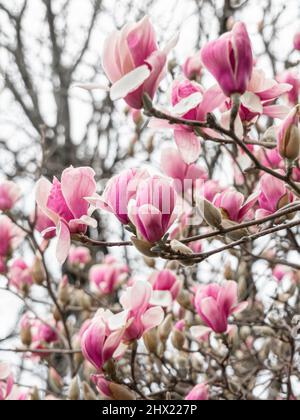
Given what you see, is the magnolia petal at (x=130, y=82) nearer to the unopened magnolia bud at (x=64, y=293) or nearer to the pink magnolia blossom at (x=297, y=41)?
the pink magnolia blossom at (x=297, y=41)

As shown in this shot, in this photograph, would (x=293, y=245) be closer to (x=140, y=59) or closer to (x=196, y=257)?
(x=196, y=257)

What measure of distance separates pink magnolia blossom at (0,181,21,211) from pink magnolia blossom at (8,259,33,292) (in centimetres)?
42

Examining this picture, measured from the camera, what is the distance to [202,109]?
0.73 metres

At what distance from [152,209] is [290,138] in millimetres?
187

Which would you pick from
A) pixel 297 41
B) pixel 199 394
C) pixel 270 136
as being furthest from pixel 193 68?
pixel 199 394

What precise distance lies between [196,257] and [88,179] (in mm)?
173

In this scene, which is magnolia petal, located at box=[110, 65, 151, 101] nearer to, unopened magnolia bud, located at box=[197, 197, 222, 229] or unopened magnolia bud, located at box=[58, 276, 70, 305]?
unopened magnolia bud, located at box=[197, 197, 222, 229]

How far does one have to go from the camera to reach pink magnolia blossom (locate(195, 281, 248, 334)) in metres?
0.98

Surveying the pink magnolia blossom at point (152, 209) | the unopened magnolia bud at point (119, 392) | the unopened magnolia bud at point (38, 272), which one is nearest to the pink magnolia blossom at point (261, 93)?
the pink magnolia blossom at point (152, 209)

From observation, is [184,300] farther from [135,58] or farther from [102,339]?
[135,58]

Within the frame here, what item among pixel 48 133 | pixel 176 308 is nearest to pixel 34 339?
pixel 176 308

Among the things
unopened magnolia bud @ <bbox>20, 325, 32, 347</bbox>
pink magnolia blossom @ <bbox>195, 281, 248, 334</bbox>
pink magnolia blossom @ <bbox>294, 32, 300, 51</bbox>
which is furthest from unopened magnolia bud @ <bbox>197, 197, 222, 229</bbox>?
unopened magnolia bud @ <bbox>20, 325, 32, 347</bbox>

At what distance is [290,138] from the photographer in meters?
0.66

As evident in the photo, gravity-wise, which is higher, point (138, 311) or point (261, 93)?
point (261, 93)
